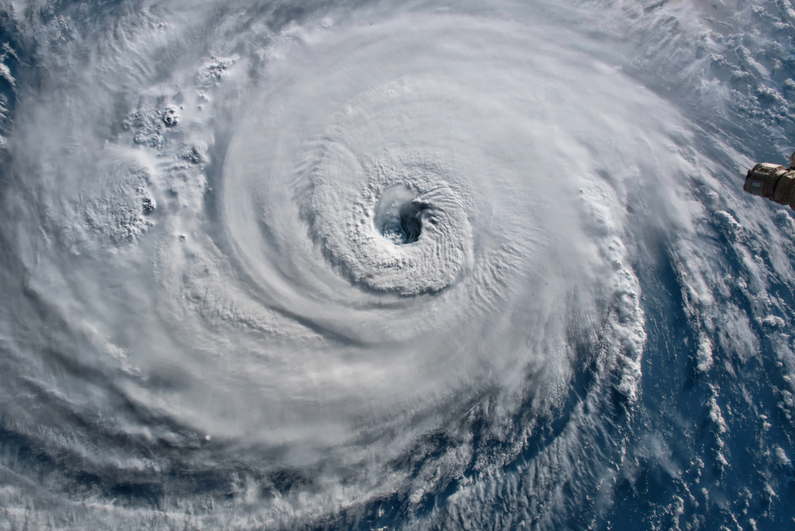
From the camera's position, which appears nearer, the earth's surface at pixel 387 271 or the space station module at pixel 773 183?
the earth's surface at pixel 387 271

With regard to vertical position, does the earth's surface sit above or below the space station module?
below

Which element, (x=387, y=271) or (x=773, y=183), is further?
(x=387, y=271)

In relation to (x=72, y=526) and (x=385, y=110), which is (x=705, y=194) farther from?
(x=72, y=526)

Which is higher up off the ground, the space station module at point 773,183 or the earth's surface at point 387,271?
the space station module at point 773,183

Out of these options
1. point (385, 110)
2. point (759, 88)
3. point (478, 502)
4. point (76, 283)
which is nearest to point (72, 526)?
point (76, 283)

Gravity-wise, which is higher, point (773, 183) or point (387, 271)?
point (773, 183)
